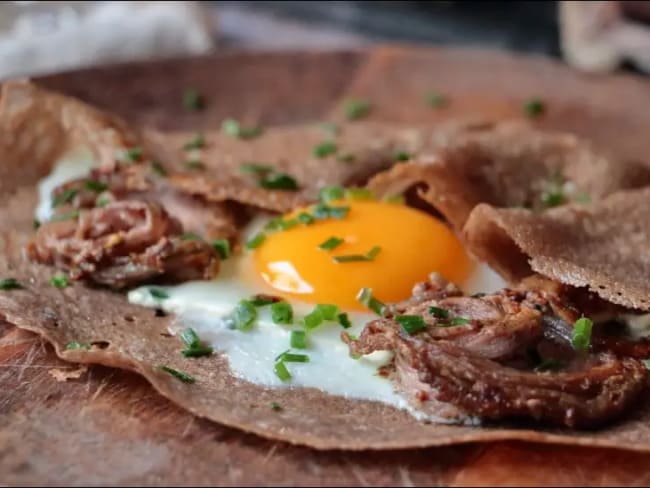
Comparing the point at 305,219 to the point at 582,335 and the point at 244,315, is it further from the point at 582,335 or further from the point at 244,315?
the point at 582,335

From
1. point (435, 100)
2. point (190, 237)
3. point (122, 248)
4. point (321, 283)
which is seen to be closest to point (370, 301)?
point (321, 283)

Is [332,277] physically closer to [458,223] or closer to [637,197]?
[458,223]

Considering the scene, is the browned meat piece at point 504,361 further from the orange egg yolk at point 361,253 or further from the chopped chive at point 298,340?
the orange egg yolk at point 361,253

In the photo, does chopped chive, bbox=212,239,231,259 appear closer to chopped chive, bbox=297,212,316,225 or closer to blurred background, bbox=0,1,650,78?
chopped chive, bbox=297,212,316,225

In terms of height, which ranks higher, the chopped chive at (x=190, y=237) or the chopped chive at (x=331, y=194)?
→ the chopped chive at (x=331, y=194)

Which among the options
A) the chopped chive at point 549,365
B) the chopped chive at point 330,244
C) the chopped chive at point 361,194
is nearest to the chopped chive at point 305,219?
the chopped chive at point 330,244
